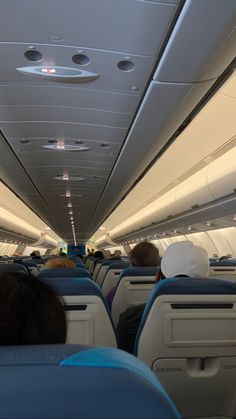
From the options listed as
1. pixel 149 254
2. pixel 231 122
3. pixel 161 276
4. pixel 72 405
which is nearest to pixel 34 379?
pixel 72 405

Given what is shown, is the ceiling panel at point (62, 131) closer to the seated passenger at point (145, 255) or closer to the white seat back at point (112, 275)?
the seated passenger at point (145, 255)

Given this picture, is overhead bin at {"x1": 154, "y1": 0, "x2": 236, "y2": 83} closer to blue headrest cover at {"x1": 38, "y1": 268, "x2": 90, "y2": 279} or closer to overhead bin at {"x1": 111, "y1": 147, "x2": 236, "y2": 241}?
blue headrest cover at {"x1": 38, "y1": 268, "x2": 90, "y2": 279}

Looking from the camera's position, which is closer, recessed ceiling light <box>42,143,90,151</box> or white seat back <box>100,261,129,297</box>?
recessed ceiling light <box>42,143,90,151</box>

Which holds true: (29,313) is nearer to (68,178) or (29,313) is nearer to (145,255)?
(145,255)

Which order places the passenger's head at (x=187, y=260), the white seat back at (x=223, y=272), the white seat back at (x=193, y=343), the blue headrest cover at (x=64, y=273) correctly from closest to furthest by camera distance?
the white seat back at (x=193, y=343) < the passenger's head at (x=187, y=260) < the blue headrest cover at (x=64, y=273) < the white seat back at (x=223, y=272)

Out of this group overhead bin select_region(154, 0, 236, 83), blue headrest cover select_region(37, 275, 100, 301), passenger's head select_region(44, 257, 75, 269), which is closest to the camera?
overhead bin select_region(154, 0, 236, 83)

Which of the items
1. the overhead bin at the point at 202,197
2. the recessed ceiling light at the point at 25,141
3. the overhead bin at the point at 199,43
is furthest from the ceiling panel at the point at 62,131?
the overhead bin at the point at 202,197

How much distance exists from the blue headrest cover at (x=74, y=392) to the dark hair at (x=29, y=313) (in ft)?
1.15

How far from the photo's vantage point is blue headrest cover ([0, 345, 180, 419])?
3.03 feet

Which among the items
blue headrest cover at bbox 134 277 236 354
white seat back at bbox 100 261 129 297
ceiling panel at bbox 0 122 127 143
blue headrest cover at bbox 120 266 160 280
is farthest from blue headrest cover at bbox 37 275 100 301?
white seat back at bbox 100 261 129 297

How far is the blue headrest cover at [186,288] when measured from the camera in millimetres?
3023

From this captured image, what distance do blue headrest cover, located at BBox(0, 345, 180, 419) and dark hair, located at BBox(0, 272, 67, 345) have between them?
1.15ft

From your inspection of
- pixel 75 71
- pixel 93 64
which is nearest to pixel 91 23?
pixel 93 64

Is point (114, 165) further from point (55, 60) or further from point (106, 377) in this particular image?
point (106, 377)
